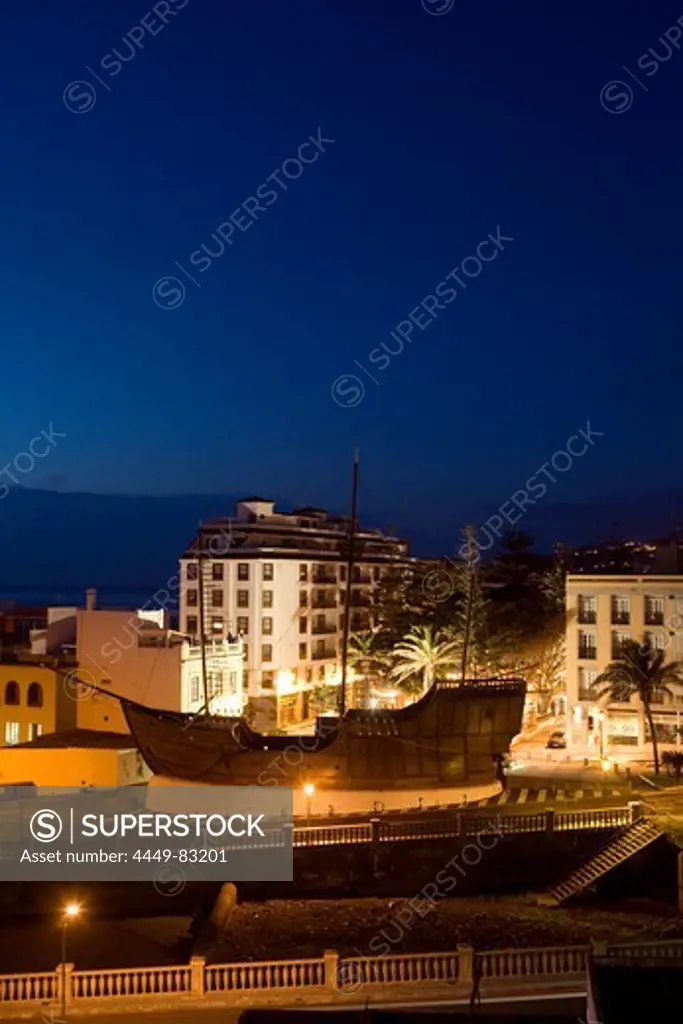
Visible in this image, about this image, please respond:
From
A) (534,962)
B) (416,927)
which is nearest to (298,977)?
(534,962)

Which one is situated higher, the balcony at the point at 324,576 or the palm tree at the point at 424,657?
the balcony at the point at 324,576

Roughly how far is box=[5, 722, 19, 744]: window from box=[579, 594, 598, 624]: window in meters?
19.0

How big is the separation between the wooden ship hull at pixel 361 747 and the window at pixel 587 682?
8.68 meters

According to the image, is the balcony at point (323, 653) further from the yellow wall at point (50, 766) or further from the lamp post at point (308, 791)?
the lamp post at point (308, 791)

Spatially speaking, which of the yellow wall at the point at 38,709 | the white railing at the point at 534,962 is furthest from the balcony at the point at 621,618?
the white railing at the point at 534,962

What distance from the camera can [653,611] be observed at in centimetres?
3662

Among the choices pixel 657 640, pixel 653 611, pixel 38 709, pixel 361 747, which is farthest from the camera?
pixel 653 611

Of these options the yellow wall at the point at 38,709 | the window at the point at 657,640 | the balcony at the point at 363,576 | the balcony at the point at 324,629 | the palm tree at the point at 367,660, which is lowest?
the yellow wall at the point at 38,709

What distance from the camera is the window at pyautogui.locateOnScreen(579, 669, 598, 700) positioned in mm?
37156

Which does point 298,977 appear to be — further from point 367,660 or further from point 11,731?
point 367,660

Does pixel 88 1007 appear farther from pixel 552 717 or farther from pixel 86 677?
pixel 552 717

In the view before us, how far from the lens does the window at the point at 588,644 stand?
37.5m

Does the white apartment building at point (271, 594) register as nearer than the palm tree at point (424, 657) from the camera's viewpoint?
No

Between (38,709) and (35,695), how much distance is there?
17.5 inches
